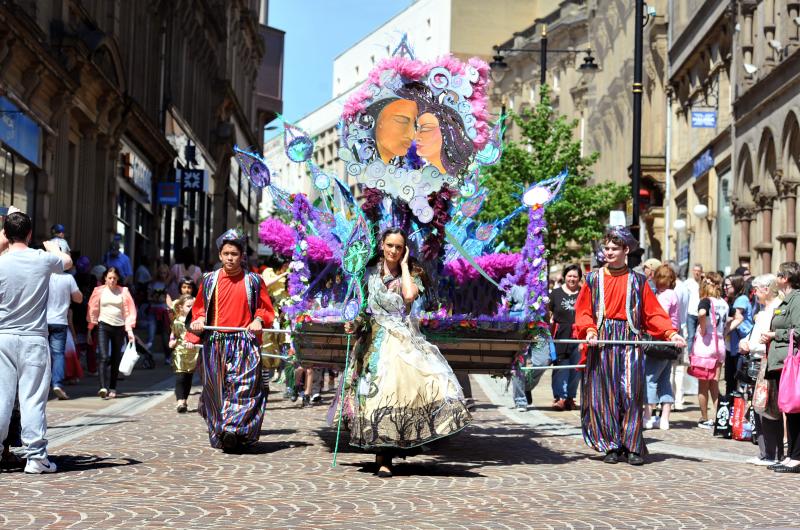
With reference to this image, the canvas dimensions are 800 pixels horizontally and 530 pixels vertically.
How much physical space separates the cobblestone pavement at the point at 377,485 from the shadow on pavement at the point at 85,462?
1 cm

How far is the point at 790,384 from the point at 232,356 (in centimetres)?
447

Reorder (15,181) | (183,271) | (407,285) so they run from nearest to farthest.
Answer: (407,285) < (15,181) < (183,271)

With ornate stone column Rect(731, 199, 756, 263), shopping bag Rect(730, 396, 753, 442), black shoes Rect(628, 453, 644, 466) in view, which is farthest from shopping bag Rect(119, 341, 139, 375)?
ornate stone column Rect(731, 199, 756, 263)

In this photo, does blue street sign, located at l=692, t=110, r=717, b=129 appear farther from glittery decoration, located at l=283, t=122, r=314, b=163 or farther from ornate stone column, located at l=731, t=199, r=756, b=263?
glittery decoration, located at l=283, t=122, r=314, b=163

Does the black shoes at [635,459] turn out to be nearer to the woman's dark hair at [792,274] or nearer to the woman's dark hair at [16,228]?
the woman's dark hair at [792,274]

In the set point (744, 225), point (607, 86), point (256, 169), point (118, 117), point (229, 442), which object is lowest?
point (229, 442)

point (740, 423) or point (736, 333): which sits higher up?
point (736, 333)

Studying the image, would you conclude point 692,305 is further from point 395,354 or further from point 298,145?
point 395,354

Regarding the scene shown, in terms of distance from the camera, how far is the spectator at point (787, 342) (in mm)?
11266

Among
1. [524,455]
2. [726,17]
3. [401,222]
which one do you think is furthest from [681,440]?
[726,17]

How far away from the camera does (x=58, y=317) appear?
15859 millimetres

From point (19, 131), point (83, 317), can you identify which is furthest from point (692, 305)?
point (19, 131)

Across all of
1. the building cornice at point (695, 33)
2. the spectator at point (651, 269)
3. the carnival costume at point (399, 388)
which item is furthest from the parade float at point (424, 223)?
the building cornice at point (695, 33)

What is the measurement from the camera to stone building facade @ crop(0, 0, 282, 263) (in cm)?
2466
